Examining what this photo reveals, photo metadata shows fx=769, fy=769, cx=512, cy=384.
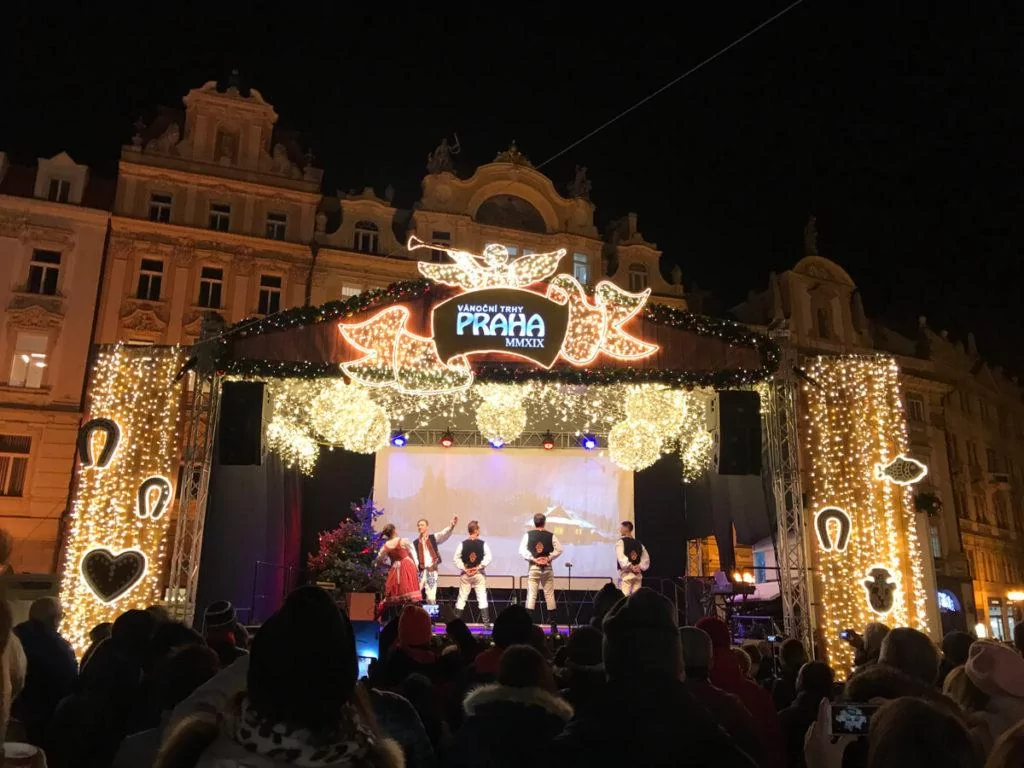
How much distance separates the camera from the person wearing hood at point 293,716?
5.46 feet

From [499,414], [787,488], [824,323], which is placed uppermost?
[824,323]

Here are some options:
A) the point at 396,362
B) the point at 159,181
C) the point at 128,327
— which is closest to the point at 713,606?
the point at 396,362

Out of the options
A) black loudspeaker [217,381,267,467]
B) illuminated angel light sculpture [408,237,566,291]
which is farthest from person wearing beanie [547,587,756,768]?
black loudspeaker [217,381,267,467]

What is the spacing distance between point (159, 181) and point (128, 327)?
173 inches

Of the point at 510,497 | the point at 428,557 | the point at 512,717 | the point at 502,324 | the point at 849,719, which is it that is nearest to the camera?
the point at 849,719

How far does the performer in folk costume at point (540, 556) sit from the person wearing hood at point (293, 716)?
12.0 meters

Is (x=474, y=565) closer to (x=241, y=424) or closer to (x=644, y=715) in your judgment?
(x=241, y=424)

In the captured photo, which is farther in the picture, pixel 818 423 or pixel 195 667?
pixel 818 423

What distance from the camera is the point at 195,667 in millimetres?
3059

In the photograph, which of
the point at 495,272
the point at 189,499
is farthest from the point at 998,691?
the point at 189,499

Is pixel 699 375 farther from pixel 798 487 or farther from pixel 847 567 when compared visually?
pixel 847 567

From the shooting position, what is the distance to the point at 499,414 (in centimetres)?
1368

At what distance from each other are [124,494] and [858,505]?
10.2 m

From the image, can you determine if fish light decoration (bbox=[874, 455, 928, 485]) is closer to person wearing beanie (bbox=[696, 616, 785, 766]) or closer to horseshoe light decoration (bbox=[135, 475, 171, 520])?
person wearing beanie (bbox=[696, 616, 785, 766])
